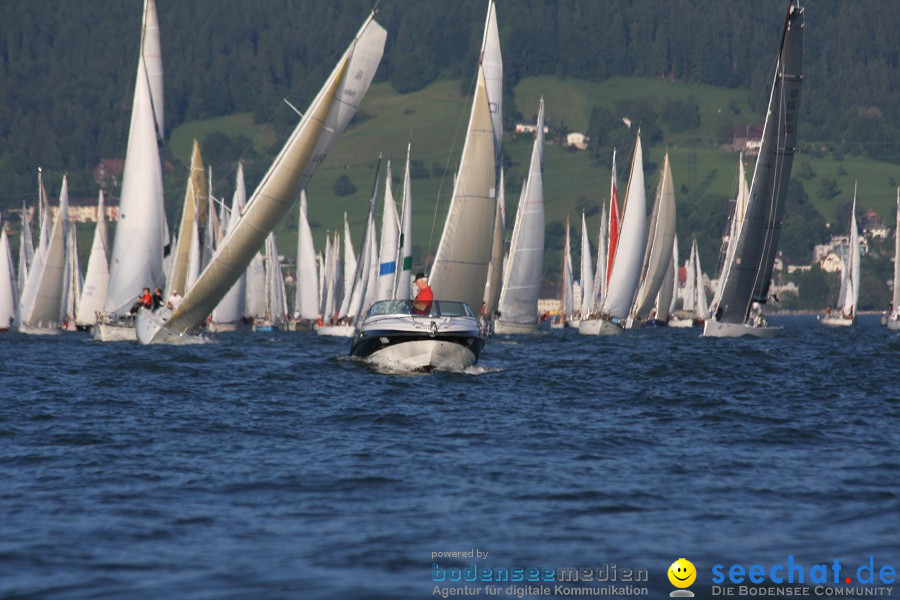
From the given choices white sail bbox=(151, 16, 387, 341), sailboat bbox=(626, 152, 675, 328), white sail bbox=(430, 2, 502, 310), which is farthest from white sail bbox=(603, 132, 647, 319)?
white sail bbox=(151, 16, 387, 341)

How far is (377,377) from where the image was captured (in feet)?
93.0

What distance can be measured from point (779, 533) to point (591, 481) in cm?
305

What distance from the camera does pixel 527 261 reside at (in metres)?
59.1

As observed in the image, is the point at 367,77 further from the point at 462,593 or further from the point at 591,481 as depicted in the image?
the point at 462,593

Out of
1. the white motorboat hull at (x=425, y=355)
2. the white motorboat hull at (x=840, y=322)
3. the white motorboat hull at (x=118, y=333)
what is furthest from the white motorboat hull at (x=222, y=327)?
the white motorboat hull at (x=840, y=322)

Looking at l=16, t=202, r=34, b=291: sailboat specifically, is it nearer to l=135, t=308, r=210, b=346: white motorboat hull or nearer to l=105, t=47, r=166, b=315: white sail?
l=105, t=47, r=166, b=315: white sail

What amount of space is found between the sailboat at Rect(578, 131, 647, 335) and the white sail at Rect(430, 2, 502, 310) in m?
25.9

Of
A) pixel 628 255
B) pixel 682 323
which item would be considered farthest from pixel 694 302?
pixel 628 255

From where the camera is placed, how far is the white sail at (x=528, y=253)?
58688 mm

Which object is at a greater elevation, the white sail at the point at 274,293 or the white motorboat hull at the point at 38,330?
the white sail at the point at 274,293

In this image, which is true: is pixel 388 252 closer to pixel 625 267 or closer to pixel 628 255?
pixel 628 255

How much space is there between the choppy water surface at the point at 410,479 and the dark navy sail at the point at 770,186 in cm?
2789

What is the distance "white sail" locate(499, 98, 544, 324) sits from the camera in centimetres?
5869

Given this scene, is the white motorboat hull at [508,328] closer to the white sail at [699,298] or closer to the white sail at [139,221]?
the white sail at [139,221]
